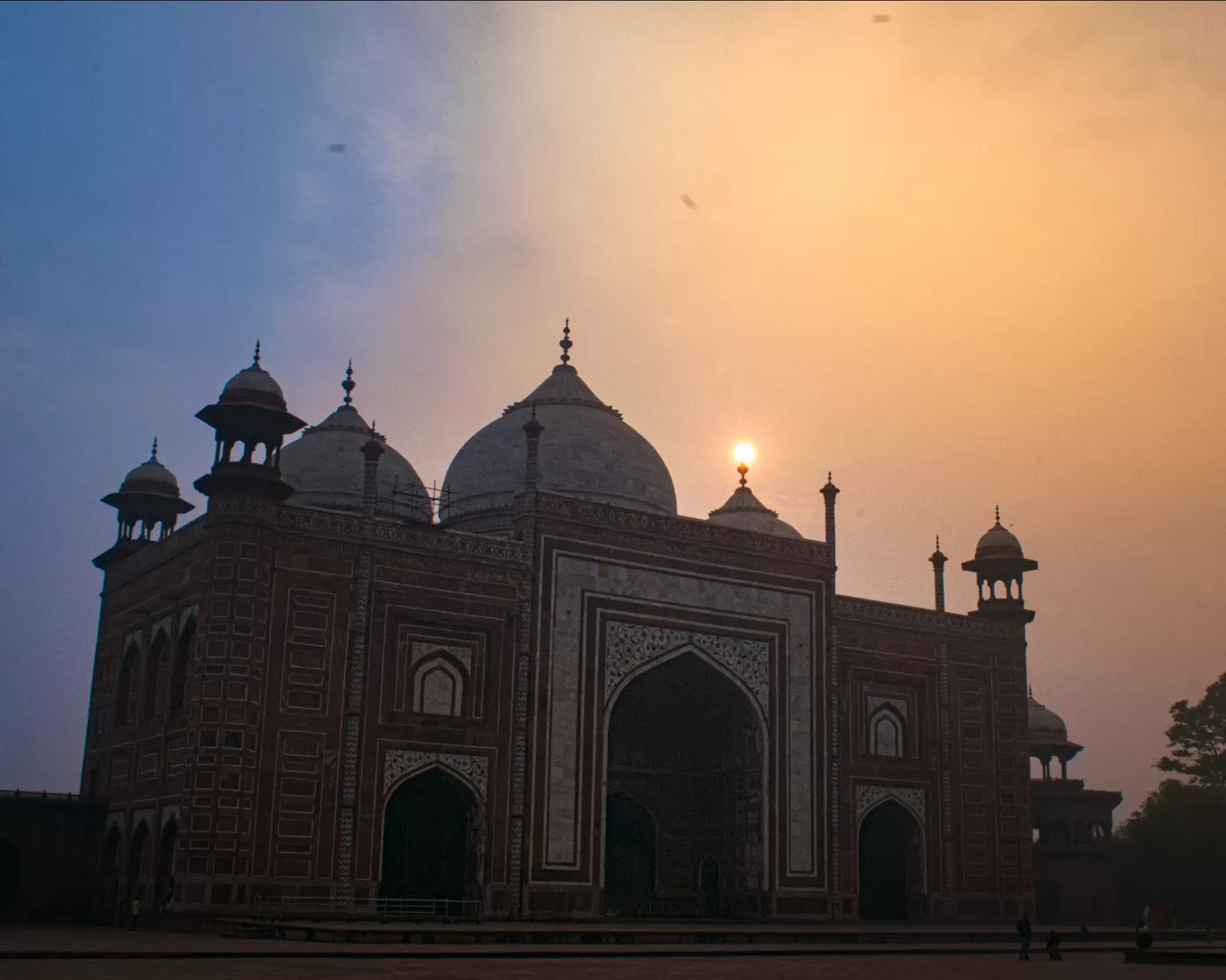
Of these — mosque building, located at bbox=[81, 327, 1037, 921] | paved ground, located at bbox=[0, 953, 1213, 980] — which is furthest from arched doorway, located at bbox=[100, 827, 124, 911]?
paved ground, located at bbox=[0, 953, 1213, 980]

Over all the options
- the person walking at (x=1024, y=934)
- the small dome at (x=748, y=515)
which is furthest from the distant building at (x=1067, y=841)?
the person walking at (x=1024, y=934)

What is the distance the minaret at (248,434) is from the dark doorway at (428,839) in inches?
194

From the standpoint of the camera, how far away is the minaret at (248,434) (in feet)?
66.4

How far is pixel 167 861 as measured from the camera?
19.7 metres

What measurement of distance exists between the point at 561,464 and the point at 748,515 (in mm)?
6451

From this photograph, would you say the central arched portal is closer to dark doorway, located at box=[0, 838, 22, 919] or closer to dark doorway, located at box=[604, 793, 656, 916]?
dark doorway, located at box=[604, 793, 656, 916]

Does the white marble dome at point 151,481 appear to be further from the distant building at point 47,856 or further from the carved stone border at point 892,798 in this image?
the carved stone border at point 892,798

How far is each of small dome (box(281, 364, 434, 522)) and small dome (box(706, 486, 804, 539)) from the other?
735cm

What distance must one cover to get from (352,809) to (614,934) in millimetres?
4856

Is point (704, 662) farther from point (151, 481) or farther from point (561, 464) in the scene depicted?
point (151, 481)

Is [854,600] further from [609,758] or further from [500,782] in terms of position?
[500,782]

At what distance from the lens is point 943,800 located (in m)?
26.7

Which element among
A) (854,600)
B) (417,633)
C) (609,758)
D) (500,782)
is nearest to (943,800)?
(854,600)

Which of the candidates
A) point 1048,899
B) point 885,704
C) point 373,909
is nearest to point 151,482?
point 373,909
